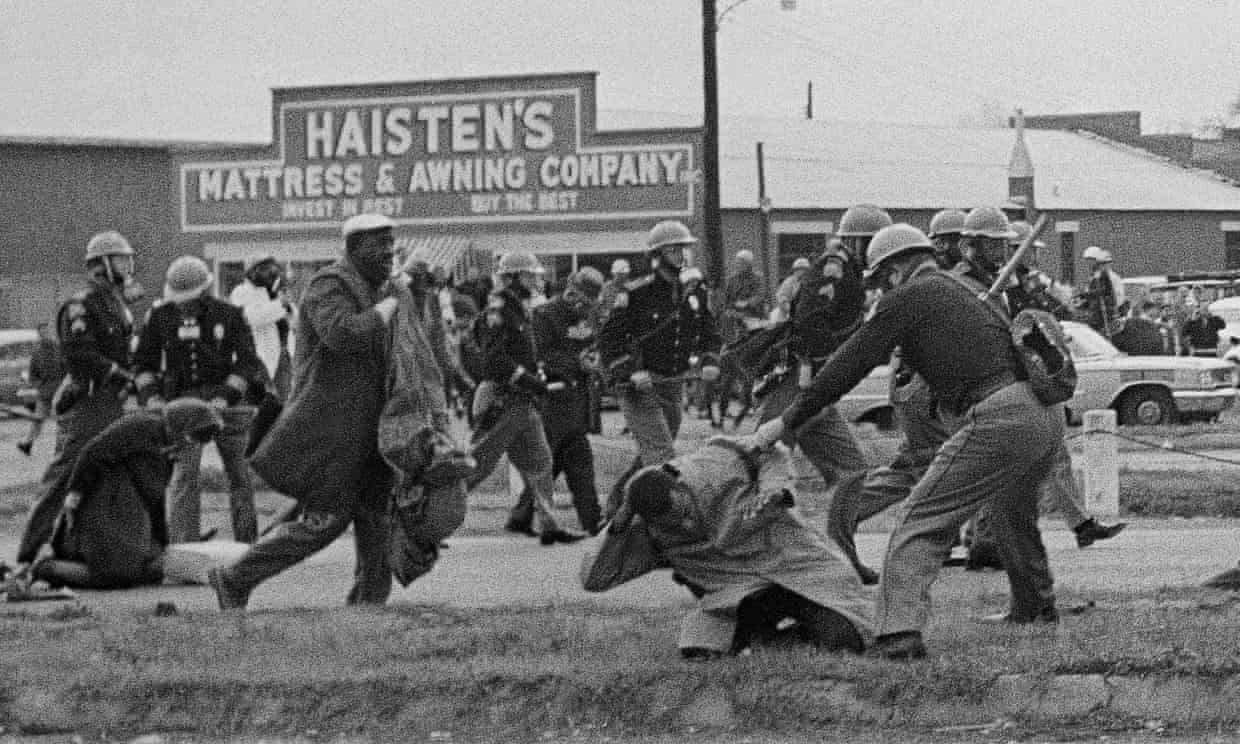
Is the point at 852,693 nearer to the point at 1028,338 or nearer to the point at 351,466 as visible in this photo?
the point at 1028,338

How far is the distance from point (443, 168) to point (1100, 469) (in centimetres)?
2854

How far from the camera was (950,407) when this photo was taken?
9234 millimetres

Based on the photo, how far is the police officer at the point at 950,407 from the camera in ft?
28.9

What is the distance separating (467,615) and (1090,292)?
20923mm

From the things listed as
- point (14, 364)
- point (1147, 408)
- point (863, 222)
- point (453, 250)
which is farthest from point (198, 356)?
point (453, 250)

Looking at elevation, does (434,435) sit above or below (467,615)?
above

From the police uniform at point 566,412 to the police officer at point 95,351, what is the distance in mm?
2886

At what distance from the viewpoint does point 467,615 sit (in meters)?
10.6

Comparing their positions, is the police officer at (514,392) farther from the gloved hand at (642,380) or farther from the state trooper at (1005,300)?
the state trooper at (1005,300)

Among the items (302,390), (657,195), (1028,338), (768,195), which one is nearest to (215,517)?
(302,390)

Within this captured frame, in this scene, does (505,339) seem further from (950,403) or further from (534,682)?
(534,682)

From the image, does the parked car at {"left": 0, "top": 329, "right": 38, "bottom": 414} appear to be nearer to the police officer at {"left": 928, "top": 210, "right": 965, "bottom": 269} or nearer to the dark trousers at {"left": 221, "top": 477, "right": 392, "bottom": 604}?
the police officer at {"left": 928, "top": 210, "right": 965, "bottom": 269}

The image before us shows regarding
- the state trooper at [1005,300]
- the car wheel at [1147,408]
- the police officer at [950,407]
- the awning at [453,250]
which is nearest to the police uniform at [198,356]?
the state trooper at [1005,300]

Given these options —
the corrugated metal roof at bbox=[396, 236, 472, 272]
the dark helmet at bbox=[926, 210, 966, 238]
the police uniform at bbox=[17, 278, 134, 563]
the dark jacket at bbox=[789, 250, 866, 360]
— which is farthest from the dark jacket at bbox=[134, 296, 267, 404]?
the corrugated metal roof at bbox=[396, 236, 472, 272]
